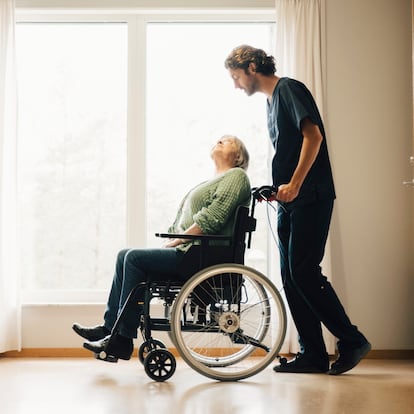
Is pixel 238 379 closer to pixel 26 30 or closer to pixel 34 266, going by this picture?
pixel 34 266

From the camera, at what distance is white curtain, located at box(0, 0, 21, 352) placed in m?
4.12

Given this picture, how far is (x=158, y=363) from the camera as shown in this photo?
10.7 ft

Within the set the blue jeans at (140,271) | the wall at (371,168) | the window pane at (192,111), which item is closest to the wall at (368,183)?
the wall at (371,168)

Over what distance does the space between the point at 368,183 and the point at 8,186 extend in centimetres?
197

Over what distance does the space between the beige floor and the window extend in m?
0.81

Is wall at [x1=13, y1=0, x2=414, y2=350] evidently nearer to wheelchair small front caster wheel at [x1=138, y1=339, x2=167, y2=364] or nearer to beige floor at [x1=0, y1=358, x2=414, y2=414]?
beige floor at [x1=0, y1=358, x2=414, y2=414]

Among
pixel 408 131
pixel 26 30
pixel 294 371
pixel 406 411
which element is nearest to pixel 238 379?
pixel 294 371

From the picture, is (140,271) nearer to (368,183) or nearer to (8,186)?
(8,186)

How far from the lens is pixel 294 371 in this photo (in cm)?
352

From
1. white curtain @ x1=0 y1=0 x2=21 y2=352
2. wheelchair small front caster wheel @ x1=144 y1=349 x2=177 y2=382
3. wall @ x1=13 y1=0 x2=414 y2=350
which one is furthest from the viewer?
wall @ x1=13 y1=0 x2=414 y2=350

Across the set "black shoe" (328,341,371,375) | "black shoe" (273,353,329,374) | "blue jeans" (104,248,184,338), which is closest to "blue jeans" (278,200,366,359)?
"black shoe" (328,341,371,375)

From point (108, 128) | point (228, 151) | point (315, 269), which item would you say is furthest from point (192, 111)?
point (315, 269)

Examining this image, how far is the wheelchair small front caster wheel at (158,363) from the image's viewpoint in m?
3.26

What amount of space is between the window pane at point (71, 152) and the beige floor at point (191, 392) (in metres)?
0.75
